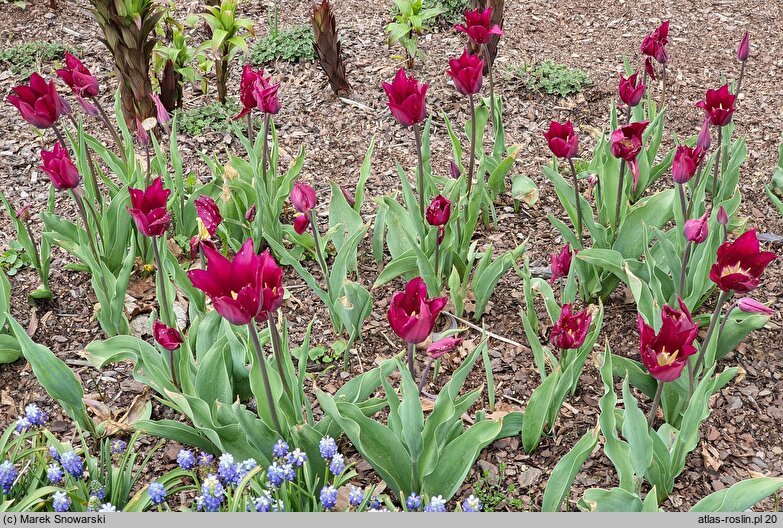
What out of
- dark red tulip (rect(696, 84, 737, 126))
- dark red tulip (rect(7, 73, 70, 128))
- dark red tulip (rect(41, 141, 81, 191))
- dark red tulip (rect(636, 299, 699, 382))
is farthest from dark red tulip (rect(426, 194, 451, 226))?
dark red tulip (rect(7, 73, 70, 128))

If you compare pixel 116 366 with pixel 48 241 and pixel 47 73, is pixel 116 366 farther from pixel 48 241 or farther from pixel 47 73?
pixel 47 73

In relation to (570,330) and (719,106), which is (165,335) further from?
(719,106)

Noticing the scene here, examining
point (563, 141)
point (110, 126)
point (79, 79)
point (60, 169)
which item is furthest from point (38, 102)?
point (563, 141)

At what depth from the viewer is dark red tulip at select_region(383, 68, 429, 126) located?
8.18 feet

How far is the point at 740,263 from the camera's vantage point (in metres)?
2.00

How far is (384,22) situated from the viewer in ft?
16.0

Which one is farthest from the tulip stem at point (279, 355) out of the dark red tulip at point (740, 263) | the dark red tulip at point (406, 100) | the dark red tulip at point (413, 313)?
the dark red tulip at point (740, 263)

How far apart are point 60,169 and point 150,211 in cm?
40

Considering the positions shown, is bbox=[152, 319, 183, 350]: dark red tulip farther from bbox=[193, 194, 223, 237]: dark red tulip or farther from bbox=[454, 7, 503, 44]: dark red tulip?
bbox=[454, 7, 503, 44]: dark red tulip

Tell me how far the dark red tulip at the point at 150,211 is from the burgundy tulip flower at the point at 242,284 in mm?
447

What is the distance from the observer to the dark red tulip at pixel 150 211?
2.12 metres

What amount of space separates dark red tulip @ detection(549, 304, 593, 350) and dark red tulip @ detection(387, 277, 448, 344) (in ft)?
1.45

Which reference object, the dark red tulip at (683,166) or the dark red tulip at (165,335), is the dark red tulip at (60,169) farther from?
the dark red tulip at (683,166)

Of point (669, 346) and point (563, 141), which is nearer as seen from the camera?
point (669, 346)
